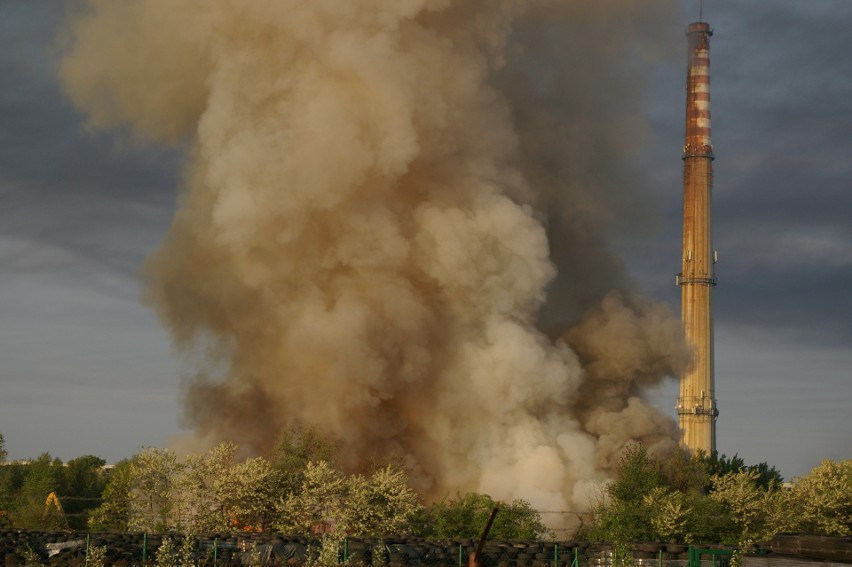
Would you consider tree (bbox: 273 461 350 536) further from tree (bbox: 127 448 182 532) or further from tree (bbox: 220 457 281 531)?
tree (bbox: 127 448 182 532)

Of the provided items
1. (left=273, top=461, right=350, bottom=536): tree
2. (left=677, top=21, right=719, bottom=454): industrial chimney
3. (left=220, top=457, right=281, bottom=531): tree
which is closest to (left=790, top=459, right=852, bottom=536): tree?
(left=273, top=461, right=350, bottom=536): tree

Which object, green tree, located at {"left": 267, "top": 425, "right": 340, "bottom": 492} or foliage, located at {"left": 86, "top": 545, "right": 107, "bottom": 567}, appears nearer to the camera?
foliage, located at {"left": 86, "top": 545, "right": 107, "bottom": 567}

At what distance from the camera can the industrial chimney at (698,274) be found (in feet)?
325

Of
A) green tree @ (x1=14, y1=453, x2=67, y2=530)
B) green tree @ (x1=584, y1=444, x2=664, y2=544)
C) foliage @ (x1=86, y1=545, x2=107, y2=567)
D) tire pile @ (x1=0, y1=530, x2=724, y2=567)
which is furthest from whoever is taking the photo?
green tree @ (x1=14, y1=453, x2=67, y2=530)

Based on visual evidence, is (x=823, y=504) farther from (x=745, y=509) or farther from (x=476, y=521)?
(x=476, y=521)

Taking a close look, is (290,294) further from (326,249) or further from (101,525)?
(101,525)

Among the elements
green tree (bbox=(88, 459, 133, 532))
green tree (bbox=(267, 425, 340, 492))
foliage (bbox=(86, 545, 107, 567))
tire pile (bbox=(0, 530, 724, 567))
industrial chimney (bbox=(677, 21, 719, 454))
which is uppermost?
industrial chimney (bbox=(677, 21, 719, 454))

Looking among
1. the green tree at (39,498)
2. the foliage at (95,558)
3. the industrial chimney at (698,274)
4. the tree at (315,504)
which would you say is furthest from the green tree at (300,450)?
the industrial chimney at (698,274)

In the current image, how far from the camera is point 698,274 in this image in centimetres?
9944

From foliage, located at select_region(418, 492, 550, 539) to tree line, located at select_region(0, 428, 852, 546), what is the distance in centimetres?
7

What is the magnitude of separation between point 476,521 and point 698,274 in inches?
1723

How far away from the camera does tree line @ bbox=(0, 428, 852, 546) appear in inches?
2409

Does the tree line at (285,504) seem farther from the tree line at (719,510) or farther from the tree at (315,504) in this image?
the tree line at (719,510)

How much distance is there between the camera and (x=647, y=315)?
292 ft
